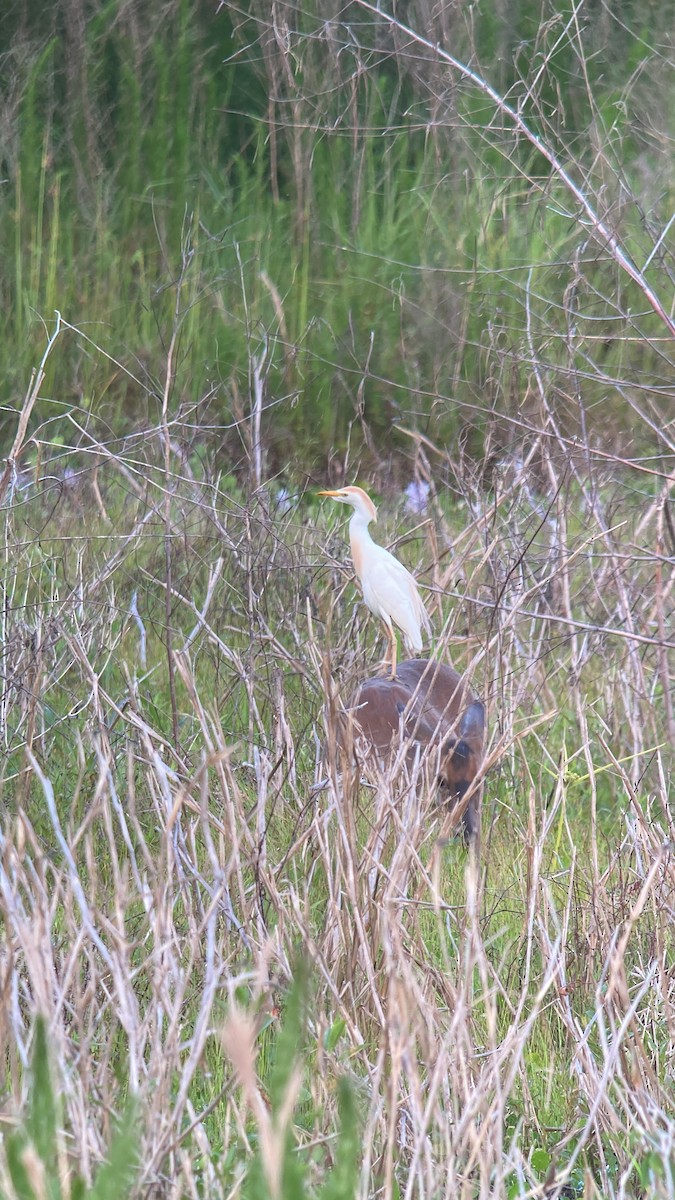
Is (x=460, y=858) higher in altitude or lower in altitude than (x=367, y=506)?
lower

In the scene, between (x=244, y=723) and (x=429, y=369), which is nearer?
(x=244, y=723)

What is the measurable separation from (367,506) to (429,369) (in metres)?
2.71

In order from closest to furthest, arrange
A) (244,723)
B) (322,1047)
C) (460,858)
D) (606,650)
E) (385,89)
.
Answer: (322,1047)
(460,858)
(244,723)
(606,650)
(385,89)

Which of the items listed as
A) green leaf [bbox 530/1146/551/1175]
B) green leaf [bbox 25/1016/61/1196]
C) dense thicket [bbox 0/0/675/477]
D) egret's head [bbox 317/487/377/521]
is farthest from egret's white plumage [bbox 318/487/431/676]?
dense thicket [bbox 0/0/675/477]

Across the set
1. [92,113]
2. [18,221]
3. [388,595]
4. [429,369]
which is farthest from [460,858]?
[92,113]

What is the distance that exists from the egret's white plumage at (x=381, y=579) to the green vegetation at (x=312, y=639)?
10 cm

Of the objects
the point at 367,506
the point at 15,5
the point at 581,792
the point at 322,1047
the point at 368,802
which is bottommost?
the point at 581,792

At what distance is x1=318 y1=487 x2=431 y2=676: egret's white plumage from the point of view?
2.42 meters

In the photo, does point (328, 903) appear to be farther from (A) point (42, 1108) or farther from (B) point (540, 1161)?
(A) point (42, 1108)

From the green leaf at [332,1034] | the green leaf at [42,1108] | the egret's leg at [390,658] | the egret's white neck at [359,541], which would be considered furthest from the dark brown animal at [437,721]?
the green leaf at [42,1108]

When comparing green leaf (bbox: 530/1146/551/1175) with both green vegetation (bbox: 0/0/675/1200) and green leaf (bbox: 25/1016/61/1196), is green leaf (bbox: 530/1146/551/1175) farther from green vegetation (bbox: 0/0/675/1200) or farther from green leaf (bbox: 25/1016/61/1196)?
green leaf (bbox: 25/1016/61/1196)

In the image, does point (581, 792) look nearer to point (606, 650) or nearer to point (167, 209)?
point (606, 650)

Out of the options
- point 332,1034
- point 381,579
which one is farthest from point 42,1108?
point 381,579

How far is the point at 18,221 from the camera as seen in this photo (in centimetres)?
518
